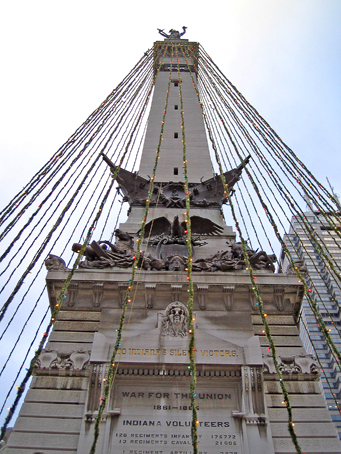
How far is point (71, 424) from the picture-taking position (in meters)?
9.02

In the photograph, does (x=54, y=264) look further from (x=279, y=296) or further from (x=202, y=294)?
(x=279, y=296)

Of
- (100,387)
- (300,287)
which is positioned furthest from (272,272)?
(100,387)

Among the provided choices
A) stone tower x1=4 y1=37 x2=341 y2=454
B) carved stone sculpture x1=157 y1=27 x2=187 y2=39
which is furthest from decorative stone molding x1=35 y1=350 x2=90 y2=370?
carved stone sculpture x1=157 y1=27 x2=187 y2=39

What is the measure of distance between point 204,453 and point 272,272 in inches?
246

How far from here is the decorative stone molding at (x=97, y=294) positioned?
11781mm

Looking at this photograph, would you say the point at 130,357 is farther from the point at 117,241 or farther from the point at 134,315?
the point at 117,241

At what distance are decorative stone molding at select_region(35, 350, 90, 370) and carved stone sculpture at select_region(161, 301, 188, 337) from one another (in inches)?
85.1

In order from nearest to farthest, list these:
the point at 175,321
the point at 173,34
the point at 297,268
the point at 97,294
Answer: the point at 175,321, the point at 97,294, the point at 297,268, the point at 173,34

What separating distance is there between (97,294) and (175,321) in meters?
2.76

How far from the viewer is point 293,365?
10.3 meters

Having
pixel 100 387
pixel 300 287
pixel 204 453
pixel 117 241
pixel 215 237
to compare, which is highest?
pixel 215 237

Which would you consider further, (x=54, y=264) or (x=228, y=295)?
(x=54, y=264)

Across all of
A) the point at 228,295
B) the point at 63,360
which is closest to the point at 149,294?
the point at 228,295

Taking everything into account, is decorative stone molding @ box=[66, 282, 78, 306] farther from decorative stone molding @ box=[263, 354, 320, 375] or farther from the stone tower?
decorative stone molding @ box=[263, 354, 320, 375]
